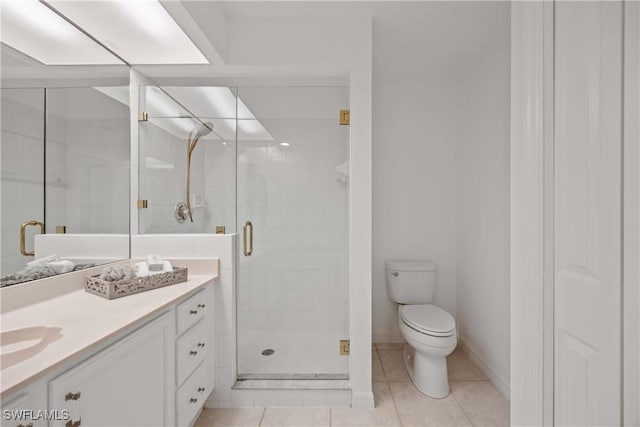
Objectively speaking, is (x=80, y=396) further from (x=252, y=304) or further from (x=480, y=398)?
(x=480, y=398)

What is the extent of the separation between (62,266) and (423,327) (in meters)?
2.05

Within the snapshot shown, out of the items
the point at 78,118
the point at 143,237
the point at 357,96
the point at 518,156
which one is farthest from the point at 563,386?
the point at 78,118

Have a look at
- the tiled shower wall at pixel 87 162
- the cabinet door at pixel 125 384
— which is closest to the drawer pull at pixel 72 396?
the cabinet door at pixel 125 384

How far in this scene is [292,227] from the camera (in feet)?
7.17

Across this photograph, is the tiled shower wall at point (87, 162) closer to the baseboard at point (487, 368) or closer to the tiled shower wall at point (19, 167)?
the tiled shower wall at point (19, 167)

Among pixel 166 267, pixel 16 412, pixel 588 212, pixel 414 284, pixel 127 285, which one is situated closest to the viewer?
pixel 16 412

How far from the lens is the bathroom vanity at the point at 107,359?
0.83 meters

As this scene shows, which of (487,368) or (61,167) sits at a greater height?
(61,167)

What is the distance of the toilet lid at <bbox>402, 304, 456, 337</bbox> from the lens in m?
1.97

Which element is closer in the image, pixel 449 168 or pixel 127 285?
pixel 127 285

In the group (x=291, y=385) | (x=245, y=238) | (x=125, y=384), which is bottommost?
(x=291, y=385)

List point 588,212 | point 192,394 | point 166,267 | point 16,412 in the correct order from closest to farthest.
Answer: point 16,412 → point 588,212 → point 192,394 → point 166,267

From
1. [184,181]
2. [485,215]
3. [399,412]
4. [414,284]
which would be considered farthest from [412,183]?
[184,181]

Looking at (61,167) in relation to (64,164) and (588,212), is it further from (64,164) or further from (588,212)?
(588,212)
